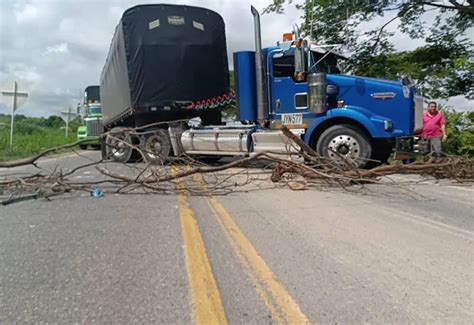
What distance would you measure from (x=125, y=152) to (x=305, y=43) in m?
6.47

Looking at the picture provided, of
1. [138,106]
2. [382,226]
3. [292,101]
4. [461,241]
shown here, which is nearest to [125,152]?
[138,106]

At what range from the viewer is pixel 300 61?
10805mm

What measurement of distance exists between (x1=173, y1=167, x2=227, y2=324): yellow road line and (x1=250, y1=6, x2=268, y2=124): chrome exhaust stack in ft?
20.7

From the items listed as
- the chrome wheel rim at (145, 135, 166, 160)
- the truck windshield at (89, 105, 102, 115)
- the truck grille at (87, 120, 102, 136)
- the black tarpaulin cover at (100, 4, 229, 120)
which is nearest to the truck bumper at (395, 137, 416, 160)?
the black tarpaulin cover at (100, 4, 229, 120)

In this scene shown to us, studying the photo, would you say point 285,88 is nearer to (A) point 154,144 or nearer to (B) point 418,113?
(B) point 418,113

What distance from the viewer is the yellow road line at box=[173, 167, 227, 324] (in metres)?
3.06

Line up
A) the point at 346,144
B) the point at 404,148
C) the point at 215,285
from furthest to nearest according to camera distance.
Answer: the point at 346,144
the point at 404,148
the point at 215,285

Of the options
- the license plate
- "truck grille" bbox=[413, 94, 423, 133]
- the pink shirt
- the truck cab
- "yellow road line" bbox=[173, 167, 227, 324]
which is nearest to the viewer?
"yellow road line" bbox=[173, 167, 227, 324]

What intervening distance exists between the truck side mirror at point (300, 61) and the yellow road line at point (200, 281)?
6334 mm

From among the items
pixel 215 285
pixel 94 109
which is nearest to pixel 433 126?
pixel 215 285

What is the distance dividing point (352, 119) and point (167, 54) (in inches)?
213

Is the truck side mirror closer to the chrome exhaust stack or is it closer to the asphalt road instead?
the chrome exhaust stack

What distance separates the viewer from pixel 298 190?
845cm

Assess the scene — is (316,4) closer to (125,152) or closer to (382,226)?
(125,152)
